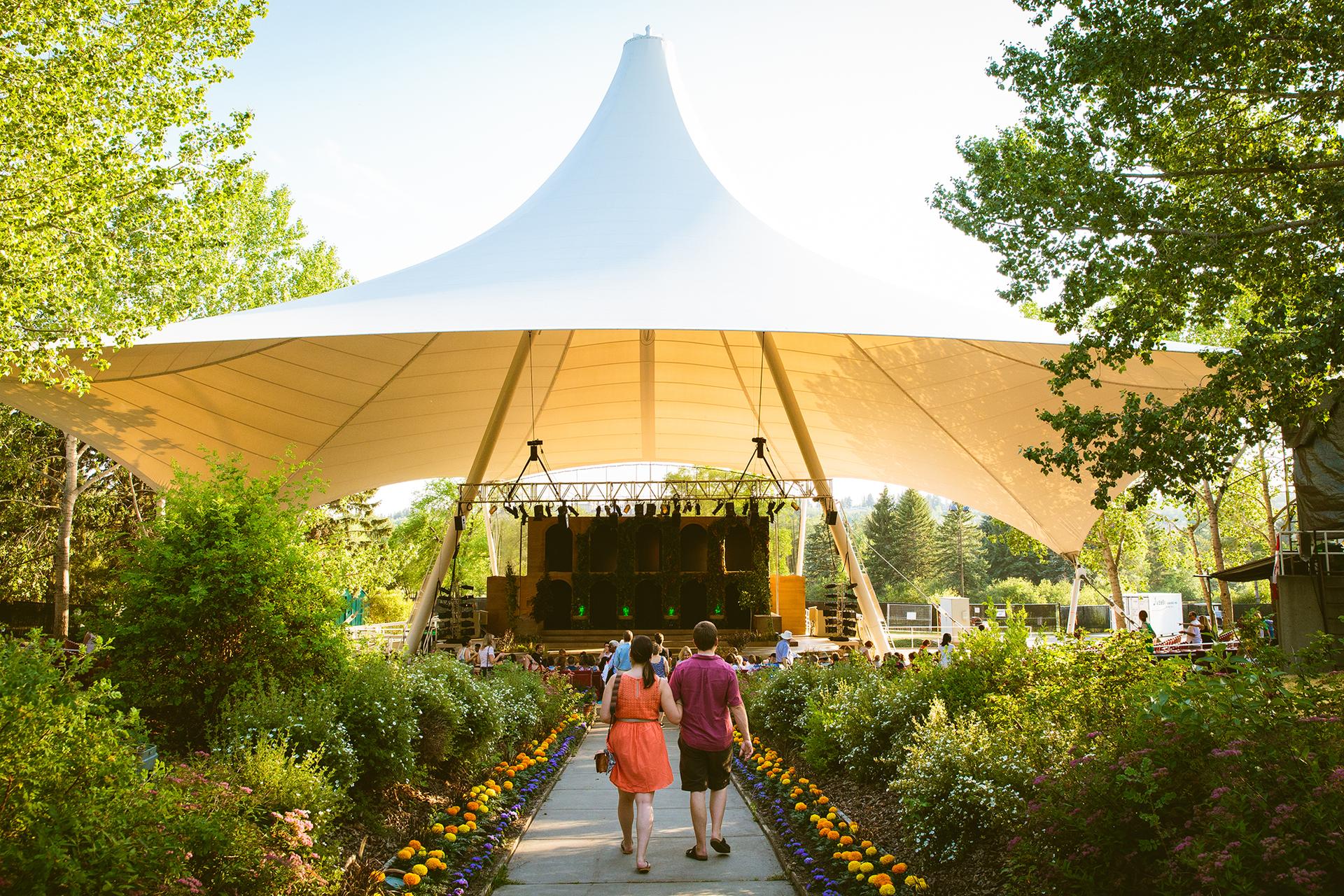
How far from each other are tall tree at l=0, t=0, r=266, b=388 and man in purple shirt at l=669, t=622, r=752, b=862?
7.06m

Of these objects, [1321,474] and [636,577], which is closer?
[1321,474]

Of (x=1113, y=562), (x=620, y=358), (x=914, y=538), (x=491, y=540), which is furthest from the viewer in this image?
(x=914, y=538)

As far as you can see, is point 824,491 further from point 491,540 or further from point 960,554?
point 960,554

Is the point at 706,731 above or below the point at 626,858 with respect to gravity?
above

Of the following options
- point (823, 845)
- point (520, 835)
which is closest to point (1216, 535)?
point (823, 845)

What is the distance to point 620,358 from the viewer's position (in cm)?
1695

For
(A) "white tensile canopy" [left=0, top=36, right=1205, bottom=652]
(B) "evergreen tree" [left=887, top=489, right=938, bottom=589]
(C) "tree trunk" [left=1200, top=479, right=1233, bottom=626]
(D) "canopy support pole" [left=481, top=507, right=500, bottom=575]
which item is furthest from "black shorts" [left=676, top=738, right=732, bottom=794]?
(B) "evergreen tree" [left=887, top=489, right=938, bottom=589]

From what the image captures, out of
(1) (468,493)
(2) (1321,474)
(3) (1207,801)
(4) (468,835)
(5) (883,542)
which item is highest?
(5) (883,542)

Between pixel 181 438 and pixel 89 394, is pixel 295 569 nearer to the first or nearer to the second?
pixel 89 394

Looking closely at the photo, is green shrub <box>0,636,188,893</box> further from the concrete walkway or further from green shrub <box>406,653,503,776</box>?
green shrub <box>406,653,503,776</box>

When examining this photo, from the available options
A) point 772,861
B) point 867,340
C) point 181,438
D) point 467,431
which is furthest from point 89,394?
point 772,861

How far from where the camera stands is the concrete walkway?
14.7ft

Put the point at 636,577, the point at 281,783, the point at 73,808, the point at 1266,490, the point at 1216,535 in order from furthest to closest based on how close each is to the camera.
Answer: the point at 1216,535
the point at 1266,490
the point at 636,577
the point at 281,783
the point at 73,808

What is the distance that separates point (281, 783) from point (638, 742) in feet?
5.85
